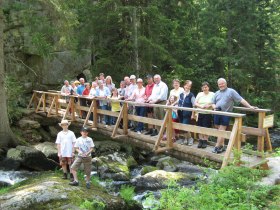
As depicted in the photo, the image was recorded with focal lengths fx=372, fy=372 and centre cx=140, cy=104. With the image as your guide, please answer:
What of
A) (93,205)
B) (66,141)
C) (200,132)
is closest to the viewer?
(93,205)

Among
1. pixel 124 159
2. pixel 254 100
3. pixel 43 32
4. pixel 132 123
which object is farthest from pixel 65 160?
pixel 254 100

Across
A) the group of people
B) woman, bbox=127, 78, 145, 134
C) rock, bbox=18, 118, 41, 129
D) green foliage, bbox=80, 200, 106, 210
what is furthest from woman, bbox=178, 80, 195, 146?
rock, bbox=18, 118, 41, 129

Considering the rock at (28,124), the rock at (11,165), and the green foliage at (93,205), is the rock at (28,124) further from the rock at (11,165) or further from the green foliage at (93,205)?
the green foliage at (93,205)

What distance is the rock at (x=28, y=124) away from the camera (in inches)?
709

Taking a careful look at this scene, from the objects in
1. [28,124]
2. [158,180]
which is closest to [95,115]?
[158,180]

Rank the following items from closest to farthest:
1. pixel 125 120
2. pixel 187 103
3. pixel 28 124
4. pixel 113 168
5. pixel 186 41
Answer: pixel 187 103 → pixel 125 120 → pixel 113 168 → pixel 28 124 → pixel 186 41

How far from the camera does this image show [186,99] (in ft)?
31.3

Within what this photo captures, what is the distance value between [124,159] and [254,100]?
11.8 metres

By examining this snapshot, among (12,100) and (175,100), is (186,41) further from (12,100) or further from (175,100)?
(175,100)

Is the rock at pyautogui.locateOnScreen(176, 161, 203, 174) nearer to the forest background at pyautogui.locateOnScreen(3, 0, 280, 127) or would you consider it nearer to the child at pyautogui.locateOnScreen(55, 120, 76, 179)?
the forest background at pyautogui.locateOnScreen(3, 0, 280, 127)

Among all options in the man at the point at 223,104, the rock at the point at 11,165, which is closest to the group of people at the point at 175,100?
the man at the point at 223,104

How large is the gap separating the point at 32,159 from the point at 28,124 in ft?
16.6

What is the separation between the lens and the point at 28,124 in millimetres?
18156

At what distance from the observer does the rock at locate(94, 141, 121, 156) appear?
1681cm
